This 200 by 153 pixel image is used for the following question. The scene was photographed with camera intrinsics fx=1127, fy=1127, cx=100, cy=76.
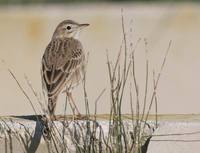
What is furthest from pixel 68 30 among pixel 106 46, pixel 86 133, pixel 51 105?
pixel 106 46

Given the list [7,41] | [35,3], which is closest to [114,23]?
[7,41]

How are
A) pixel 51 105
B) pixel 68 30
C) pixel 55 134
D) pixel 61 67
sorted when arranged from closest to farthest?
pixel 55 134 → pixel 51 105 → pixel 61 67 → pixel 68 30

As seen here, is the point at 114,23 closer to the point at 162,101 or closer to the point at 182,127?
the point at 162,101

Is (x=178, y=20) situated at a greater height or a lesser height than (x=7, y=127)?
greater

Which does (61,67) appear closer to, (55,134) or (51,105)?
(51,105)

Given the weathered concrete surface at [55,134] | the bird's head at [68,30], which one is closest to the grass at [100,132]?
the weathered concrete surface at [55,134]

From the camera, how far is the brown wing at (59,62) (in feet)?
27.9

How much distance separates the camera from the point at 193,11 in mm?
15547

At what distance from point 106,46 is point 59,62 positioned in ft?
19.9

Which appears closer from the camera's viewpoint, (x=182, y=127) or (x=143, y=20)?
(x=182, y=127)

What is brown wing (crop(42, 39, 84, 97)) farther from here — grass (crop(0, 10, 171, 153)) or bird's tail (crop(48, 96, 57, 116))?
grass (crop(0, 10, 171, 153))

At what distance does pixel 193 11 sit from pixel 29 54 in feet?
7.71

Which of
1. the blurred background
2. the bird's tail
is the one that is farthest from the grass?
the blurred background

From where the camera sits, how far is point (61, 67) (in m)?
8.79
